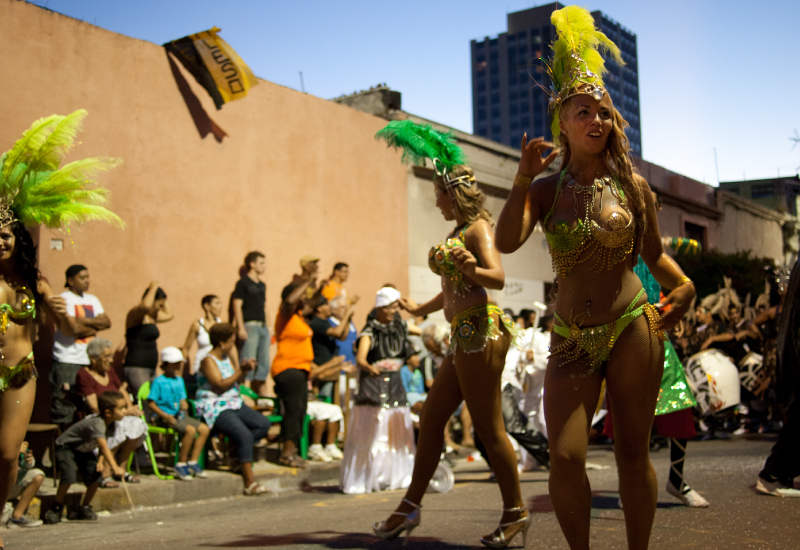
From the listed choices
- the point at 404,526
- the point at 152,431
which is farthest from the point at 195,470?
the point at 404,526

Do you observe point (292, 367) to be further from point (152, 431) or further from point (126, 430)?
point (126, 430)

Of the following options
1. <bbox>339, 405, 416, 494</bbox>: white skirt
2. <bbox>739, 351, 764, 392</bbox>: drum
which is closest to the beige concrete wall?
<bbox>739, 351, 764, 392</bbox>: drum

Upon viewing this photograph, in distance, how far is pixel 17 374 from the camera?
4293mm

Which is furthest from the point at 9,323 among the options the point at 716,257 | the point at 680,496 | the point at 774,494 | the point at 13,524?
the point at 716,257

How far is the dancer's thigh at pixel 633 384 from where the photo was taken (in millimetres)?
3189

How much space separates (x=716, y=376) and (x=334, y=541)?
7.45m

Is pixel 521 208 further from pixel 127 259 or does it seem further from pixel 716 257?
pixel 716 257

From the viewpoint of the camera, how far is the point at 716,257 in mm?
23625

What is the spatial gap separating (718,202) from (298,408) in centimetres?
2289

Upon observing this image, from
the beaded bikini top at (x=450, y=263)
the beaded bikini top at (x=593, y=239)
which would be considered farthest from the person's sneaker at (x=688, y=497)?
the beaded bikini top at (x=593, y=239)

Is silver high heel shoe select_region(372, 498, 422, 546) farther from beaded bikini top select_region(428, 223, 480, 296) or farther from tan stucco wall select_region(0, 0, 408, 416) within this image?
tan stucco wall select_region(0, 0, 408, 416)

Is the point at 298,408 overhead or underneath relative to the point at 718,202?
underneath

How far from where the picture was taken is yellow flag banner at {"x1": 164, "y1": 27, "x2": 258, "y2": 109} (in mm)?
10523

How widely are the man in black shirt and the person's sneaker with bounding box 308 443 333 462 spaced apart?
1655mm
